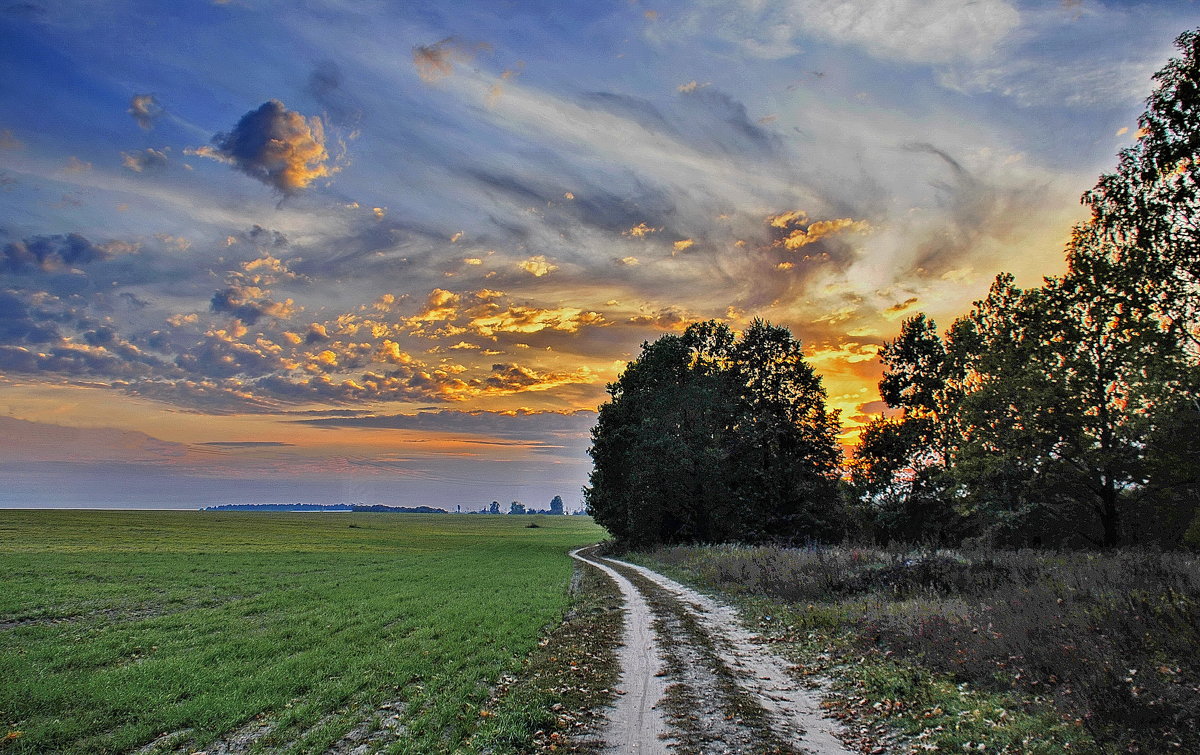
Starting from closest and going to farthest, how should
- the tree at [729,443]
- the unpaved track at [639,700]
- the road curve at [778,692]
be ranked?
the unpaved track at [639,700] → the road curve at [778,692] → the tree at [729,443]

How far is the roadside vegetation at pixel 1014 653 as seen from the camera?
7.81m

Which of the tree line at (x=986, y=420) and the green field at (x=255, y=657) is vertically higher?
the tree line at (x=986, y=420)

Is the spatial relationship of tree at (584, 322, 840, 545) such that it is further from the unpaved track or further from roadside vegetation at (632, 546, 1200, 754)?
the unpaved track

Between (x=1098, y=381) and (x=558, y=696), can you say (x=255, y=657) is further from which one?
(x=1098, y=381)

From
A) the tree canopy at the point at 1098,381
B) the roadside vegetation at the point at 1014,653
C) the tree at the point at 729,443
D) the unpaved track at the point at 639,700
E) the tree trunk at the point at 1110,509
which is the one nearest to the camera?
the roadside vegetation at the point at 1014,653

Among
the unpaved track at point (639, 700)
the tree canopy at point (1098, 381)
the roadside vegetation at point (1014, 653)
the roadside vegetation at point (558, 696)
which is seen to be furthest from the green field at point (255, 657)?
the tree canopy at point (1098, 381)

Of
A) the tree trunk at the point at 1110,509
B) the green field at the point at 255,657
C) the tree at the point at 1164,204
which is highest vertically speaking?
the tree at the point at 1164,204

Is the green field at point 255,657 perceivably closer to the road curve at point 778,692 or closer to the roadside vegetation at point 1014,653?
the road curve at point 778,692

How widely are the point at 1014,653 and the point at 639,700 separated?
21.9ft

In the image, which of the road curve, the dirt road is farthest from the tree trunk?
the dirt road

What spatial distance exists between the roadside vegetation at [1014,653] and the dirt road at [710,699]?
73cm

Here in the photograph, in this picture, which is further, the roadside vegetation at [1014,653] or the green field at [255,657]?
the green field at [255,657]

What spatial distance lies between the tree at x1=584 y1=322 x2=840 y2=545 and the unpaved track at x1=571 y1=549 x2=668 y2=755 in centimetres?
3083

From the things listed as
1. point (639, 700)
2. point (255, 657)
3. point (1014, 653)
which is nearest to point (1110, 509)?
point (1014, 653)
